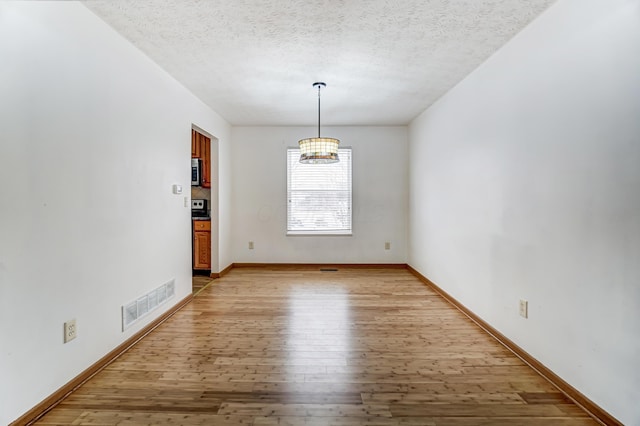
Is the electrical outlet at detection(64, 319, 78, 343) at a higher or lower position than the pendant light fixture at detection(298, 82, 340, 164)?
lower

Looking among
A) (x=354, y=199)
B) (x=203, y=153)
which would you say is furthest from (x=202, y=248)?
(x=354, y=199)

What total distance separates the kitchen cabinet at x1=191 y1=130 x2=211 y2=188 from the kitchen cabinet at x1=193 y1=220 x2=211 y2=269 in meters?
0.70

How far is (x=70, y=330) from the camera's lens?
74.4 inches

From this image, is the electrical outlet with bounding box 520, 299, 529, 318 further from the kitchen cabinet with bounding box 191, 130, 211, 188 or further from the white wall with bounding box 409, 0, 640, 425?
the kitchen cabinet with bounding box 191, 130, 211, 188

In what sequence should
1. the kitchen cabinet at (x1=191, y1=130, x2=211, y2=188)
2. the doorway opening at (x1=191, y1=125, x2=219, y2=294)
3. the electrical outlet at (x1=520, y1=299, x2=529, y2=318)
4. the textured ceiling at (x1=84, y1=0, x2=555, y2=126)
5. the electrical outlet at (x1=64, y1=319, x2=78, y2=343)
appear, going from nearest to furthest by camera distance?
the electrical outlet at (x1=64, y1=319, x2=78, y2=343) < the textured ceiling at (x1=84, y1=0, x2=555, y2=126) < the electrical outlet at (x1=520, y1=299, x2=529, y2=318) < the doorway opening at (x1=191, y1=125, x2=219, y2=294) < the kitchen cabinet at (x1=191, y1=130, x2=211, y2=188)

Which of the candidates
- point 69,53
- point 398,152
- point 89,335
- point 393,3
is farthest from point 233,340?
point 398,152

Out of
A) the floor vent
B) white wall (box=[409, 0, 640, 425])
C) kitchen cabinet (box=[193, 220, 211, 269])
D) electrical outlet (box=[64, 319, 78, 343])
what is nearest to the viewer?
white wall (box=[409, 0, 640, 425])

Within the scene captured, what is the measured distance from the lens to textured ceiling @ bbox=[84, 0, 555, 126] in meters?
2.05

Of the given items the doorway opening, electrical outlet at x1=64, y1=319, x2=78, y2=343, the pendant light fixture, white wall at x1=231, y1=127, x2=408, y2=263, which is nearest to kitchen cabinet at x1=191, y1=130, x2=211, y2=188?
the doorway opening

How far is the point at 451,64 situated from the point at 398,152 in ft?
8.11

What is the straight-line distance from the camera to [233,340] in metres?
2.58

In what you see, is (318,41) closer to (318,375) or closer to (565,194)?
(565,194)

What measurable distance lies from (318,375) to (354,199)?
363 centimetres

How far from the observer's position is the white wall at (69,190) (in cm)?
156
